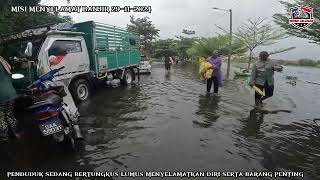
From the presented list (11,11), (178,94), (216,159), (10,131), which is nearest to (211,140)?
(216,159)

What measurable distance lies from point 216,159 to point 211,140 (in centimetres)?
102

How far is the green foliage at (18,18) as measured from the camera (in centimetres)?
1140

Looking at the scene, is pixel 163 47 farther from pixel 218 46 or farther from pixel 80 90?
pixel 80 90

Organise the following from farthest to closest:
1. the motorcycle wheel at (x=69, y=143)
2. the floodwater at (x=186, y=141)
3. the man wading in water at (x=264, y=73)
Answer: the man wading in water at (x=264, y=73)
the motorcycle wheel at (x=69, y=143)
the floodwater at (x=186, y=141)

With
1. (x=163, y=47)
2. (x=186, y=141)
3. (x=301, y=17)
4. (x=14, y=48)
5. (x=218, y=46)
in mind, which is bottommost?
(x=186, y=141)

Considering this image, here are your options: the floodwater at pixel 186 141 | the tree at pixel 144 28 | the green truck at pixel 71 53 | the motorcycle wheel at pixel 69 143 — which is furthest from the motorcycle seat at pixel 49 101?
the tree at pixel 144 28

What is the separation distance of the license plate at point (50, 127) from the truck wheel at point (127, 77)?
9490 mm

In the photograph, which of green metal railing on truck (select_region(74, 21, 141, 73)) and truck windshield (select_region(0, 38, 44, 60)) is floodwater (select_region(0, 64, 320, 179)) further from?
truck windshield (select_region(0, 38, 44, 60))

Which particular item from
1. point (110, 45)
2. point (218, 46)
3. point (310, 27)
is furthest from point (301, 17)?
point (218, 46)

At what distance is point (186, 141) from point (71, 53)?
219 inches

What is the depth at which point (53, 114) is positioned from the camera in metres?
4.81

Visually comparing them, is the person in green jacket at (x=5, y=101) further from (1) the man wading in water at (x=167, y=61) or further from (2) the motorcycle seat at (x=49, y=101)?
(1) the man wading in water at (x=167, y=61)

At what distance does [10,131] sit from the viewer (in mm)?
6094

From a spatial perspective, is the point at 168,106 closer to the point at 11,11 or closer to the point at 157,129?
the point at 157,129
